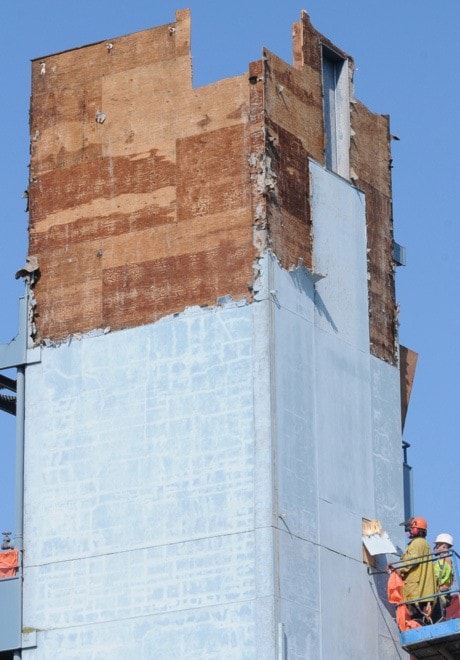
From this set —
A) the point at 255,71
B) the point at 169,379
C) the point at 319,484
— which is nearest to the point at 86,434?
the point at 169,379

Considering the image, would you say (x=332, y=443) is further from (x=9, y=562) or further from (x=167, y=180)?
(x=9, y=562)

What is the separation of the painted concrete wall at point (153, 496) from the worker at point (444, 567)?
3.26m

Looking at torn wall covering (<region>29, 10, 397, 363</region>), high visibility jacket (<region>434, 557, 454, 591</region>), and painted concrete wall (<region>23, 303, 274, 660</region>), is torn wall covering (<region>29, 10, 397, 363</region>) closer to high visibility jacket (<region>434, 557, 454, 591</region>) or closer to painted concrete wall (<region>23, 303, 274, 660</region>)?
painted concrete wall (<region>23, 303, 274, 660</region>)

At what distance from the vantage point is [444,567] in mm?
35062

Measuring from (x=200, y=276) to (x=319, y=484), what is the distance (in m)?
4.28

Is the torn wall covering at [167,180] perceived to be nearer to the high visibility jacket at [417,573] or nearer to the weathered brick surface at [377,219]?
the weathered brick surface at [377,219]

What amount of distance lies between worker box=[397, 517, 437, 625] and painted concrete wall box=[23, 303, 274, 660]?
9.41ft

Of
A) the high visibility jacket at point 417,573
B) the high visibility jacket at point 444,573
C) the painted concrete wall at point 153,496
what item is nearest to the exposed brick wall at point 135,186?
the painted concrete wall at point 153,496

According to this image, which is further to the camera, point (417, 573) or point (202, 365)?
point (202, 365)

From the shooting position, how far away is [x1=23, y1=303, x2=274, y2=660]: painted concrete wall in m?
34.1

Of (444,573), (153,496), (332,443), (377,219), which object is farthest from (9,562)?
(377,219)

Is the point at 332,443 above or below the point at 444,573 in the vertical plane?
above

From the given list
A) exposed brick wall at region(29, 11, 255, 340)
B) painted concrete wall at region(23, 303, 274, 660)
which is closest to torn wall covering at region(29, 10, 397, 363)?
exposed brick wall at region(29, 11, 255, 340)

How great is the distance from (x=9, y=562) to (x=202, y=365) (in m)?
5.03
